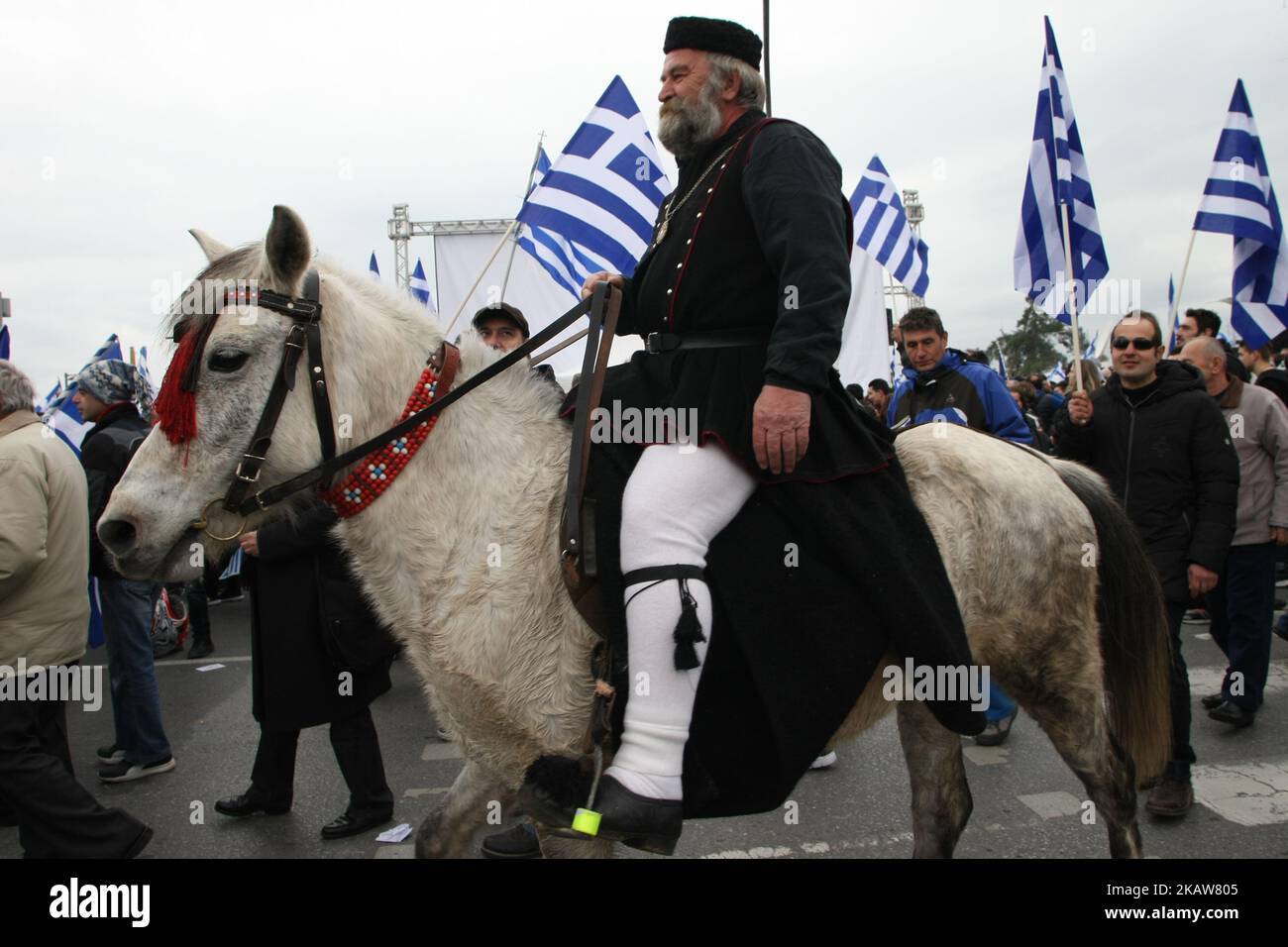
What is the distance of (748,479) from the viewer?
2.37 metres

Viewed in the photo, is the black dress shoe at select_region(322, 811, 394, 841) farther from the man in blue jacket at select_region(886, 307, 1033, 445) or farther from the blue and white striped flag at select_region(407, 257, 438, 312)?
the blue and white striped flag at select_region(407, 257, 438, 312)

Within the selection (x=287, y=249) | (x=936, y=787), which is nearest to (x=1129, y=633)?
(x=936, y=787)

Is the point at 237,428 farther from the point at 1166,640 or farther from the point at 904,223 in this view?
the point at 904,223

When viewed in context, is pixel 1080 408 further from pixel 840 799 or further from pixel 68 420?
pixel 68 420

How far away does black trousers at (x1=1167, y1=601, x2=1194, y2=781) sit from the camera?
4352 mm

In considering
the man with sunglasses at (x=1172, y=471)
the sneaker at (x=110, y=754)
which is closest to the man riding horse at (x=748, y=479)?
the man with sunglasses at (x=1172, y=471)

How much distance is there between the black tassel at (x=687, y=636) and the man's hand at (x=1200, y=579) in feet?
12.1

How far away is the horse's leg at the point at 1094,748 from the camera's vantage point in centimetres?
319

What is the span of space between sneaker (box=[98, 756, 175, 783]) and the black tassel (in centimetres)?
471

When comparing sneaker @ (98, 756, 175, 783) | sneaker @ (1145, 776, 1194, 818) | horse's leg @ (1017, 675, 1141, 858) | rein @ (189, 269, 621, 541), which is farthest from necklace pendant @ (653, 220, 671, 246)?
sneaker @ (98, 756, 175, 783)

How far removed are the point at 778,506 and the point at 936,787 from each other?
1.67m

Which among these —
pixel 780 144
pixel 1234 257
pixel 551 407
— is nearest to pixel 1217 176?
pixel 1234 257

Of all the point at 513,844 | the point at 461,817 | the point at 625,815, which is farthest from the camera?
the point at 513,844

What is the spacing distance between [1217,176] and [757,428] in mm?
7164
